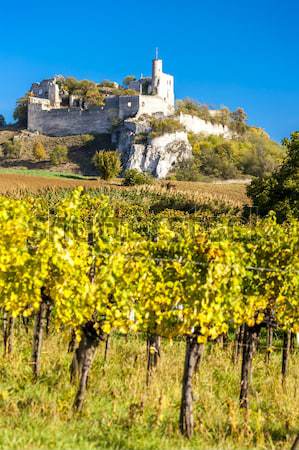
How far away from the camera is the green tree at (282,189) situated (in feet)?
77.6

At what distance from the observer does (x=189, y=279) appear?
25.9 feet

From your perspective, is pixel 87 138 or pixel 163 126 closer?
pixel 163 126

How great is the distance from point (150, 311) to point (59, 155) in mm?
61230

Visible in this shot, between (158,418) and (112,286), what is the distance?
71.7 inches

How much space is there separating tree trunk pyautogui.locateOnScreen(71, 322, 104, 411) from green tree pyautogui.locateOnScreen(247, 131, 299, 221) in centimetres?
1535

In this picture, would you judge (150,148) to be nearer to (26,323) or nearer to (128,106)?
(128,106)

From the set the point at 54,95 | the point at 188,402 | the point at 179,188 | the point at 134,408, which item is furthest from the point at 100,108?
the point at 188,402

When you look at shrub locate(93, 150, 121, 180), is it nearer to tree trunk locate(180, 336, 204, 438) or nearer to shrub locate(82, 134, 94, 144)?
shrub locate(82, 134, 94, 144)

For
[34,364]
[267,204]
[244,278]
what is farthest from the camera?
[267,204]

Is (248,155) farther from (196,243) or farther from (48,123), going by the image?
(196,243)

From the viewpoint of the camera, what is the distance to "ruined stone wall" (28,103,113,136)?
75.6 m

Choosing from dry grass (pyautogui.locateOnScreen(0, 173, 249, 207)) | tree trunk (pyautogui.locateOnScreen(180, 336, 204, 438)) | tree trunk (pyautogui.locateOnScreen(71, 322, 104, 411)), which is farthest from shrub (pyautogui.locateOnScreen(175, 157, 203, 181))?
tree trunk (pyautogui.locateOnScreen(180, 336, 204, 438))

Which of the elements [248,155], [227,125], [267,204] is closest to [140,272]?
[267,204]

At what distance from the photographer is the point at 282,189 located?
24.8 metres
